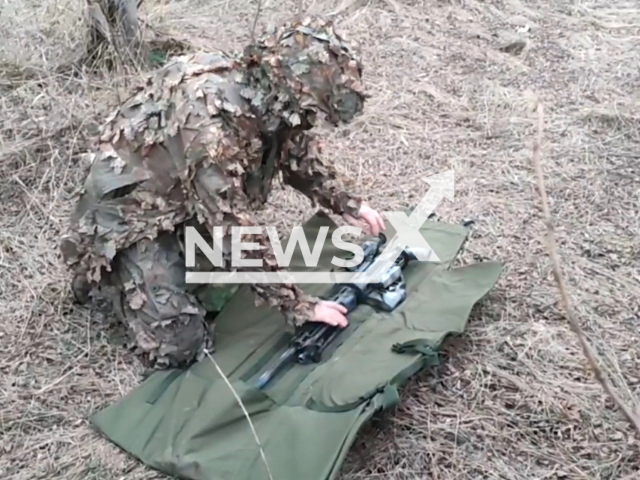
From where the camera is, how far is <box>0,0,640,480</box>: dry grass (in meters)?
2.16

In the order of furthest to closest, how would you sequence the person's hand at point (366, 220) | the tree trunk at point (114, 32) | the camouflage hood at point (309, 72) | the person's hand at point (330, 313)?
the tree trunk at point (114, 32) < the person's hand at point (366, 220) < the person's hand at point (330, 313) < the camouflage hood at point (309, 72)

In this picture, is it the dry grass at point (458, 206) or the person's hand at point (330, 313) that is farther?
the person's hand at point (330, 313)

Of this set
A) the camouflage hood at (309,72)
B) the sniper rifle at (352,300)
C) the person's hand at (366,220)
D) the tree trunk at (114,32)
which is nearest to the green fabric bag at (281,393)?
the sniper rifle at (352,300)

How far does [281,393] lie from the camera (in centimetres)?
227

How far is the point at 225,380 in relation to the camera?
2182 millimetres

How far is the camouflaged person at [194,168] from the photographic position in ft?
6.69

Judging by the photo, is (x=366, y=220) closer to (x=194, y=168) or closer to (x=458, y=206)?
(x=458, y=206)

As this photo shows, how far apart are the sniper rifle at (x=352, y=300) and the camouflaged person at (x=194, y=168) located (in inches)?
3.3

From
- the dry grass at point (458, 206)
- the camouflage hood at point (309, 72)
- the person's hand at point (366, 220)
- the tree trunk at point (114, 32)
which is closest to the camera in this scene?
the camouflage hood at point (309, 72)

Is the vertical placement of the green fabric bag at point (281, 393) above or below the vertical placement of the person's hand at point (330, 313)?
below

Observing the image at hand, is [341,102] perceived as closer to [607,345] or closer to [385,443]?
[385,443]
